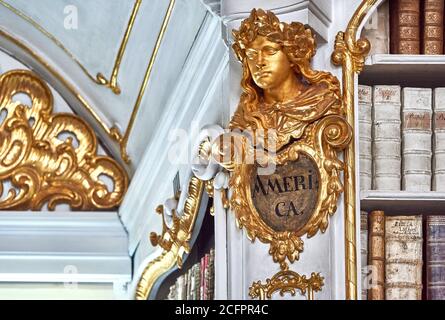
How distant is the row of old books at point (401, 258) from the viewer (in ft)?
18.6

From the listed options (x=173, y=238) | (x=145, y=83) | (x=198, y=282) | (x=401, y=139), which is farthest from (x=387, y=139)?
(x=145, y=83)

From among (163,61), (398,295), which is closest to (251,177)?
(398,295)

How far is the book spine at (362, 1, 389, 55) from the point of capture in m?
5.88

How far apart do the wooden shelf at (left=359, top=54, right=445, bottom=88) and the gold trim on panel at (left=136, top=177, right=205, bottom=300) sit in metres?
0.97

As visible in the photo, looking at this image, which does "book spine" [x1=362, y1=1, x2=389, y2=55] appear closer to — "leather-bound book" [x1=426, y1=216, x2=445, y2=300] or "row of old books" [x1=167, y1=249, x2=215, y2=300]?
"leather-bound book" [x1=426, y1=216, x2=445, y2=300]

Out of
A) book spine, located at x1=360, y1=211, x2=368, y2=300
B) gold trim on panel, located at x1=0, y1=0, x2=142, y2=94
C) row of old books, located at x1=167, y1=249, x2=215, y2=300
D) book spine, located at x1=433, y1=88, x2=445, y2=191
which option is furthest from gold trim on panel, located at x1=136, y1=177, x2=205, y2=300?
book spine, located at x1=433, y1=88, x2=445, y2=191

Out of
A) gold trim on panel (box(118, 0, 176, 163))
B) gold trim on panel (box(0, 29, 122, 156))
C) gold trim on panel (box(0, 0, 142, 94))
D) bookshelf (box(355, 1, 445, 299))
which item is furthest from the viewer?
gold trim on panel (box(0, 29, 122, 156))

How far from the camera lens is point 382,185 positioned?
5.75m

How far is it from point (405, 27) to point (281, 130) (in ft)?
1.95

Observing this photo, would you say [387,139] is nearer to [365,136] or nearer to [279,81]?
[365,136]

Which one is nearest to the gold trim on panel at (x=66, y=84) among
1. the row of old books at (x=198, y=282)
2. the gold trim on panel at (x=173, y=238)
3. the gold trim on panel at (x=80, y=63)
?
the gold trim on panel at (x=80, y=63)

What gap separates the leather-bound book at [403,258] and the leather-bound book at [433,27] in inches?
23.6

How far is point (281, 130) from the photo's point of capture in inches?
222

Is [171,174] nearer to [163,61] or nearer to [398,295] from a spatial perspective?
[163,61]
